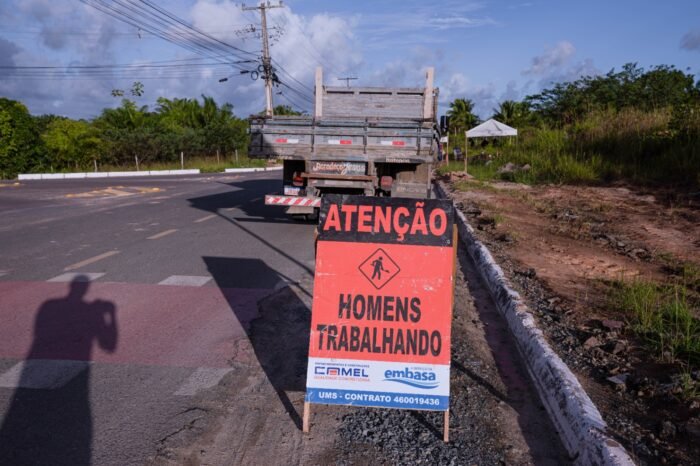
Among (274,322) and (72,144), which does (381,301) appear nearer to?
(274,322)

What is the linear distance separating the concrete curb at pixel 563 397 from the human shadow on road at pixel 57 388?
9.04 ft

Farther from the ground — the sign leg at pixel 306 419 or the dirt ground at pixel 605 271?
the dirt ground at pixel 605 271

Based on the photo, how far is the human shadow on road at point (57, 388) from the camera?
3262mm

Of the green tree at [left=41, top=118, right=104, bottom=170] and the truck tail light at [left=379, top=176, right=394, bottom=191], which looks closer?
the truck tail light at [left=379, top=176, right=394, bottom=191]

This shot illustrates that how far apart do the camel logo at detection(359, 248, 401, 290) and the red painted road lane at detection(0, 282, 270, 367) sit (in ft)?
5.20

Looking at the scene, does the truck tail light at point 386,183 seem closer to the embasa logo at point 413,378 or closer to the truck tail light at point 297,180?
the truck tail light at point 297,180

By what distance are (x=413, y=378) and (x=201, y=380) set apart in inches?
65.2

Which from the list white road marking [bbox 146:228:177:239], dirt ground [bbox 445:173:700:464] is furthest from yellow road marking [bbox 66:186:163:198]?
dirt ground [bbox 445:173:700:464]

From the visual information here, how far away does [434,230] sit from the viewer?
3785mm

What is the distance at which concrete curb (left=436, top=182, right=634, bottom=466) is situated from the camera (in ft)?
9.68

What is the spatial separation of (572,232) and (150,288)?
24.4ft

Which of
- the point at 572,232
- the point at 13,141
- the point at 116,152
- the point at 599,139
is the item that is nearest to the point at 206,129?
the point at 116,152

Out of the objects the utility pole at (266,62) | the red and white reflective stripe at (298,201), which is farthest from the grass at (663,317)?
the utility pole at (266,62)

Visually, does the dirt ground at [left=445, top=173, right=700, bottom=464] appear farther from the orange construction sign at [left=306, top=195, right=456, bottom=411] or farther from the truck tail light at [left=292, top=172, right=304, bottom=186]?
the truck tail light at [left=292, top=172, right=304, bottom=186]
